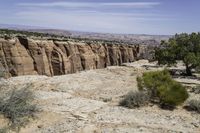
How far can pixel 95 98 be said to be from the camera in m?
19.5

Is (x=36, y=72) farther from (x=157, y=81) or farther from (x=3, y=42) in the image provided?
(x=157, y=81)

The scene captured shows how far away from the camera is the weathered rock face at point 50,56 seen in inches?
1949

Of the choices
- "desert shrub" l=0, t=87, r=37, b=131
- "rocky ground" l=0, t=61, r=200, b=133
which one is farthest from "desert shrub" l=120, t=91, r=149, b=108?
"desert shrub" l=0, t=87, r=37, b=131

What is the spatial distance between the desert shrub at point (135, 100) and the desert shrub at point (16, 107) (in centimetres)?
771

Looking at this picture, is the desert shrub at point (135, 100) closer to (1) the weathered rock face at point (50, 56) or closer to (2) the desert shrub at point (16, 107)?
(2) the desert shrub at point (16, 107)

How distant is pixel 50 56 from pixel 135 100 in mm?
44859

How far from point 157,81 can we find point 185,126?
4799mm

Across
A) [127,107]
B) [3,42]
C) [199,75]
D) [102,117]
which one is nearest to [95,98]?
[127,107]

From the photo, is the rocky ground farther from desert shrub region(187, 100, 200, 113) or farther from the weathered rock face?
the weathered rock face

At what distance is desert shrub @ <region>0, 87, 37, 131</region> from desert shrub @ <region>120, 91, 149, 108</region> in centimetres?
771

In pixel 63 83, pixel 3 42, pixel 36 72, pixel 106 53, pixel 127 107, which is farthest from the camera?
pixel 106 53

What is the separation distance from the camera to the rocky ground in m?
14.2

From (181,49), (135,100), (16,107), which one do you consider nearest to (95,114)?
(135,100)

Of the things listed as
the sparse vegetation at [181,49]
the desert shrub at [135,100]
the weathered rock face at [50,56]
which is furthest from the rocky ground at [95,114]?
the weathered rock face at [50,56]
